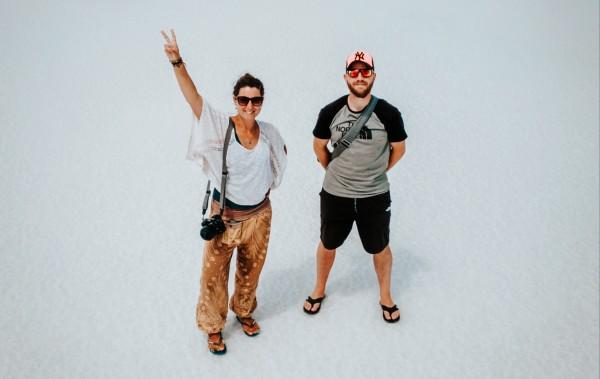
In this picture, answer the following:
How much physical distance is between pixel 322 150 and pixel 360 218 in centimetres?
41

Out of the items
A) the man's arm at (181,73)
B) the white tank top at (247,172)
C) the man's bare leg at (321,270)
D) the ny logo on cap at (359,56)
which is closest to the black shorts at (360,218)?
the man's bare leg at (321,270)

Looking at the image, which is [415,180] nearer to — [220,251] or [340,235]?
[340,235]

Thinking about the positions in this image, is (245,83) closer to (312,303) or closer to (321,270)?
(321,270)

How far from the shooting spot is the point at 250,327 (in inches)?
123

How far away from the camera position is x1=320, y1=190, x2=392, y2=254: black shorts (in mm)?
2928

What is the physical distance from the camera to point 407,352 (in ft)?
10.0

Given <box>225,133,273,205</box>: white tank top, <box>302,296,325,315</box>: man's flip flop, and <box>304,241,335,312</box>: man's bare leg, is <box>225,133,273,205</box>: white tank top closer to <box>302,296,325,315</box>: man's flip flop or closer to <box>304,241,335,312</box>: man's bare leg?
<box>304,241,335,312</box>: man's bare leg

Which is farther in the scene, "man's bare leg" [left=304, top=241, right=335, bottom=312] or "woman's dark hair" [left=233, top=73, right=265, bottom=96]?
"man's bare leg" [left=304, top=241, right=335, bottom=312]

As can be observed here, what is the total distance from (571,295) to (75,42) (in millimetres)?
5537

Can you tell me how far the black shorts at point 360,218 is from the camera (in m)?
2.93

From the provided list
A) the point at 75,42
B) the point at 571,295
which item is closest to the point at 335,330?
the point at 571,295

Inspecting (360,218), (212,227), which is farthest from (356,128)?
(212,227)

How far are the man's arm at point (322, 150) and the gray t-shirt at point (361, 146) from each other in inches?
1.5

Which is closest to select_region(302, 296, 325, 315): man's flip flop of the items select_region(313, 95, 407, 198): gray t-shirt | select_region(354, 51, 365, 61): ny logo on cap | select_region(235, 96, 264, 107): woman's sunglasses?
select_region(313, 95, 407, 198): gray t-shirt
